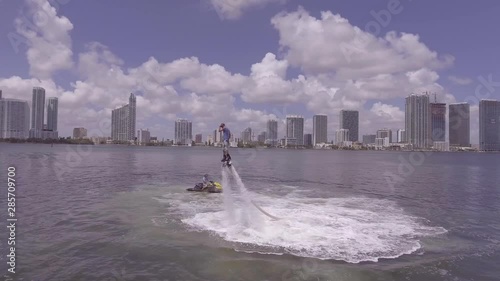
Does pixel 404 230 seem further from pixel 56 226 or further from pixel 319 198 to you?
pixel 56 226

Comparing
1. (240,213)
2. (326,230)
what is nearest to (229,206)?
(240,213)

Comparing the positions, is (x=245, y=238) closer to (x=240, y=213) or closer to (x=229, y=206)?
(x=240, y=213)

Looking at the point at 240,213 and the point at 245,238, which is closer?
the point at 245,238

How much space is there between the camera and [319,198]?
34969 mm

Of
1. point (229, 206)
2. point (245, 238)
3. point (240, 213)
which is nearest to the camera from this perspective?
point (245, 238)

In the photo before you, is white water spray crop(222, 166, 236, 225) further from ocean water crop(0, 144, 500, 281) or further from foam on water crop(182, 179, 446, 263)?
foam on water crop(182, 179, 446, 263)

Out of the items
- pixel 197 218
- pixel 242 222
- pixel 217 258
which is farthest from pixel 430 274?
pixel 197 218

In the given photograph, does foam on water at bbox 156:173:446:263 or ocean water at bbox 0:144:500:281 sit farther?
foam on water at bbox 156:173:446:263

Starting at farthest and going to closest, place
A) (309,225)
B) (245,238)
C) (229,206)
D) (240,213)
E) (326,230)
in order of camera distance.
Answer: (229,206) → (240,213) → (309,225) → (326,230) → (245,238)

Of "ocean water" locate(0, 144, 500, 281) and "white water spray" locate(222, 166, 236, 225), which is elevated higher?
"white water spray" locate(222, 166, 236, 225)

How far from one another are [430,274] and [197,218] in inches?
579

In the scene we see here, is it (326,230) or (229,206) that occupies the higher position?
(229,206)

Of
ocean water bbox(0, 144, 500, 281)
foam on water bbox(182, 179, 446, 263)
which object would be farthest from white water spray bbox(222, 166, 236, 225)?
foam on water bbox(182, 179, 446, 263)

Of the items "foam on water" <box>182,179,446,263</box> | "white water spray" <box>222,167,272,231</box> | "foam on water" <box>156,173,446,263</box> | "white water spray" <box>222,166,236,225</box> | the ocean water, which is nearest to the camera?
the ocean water
